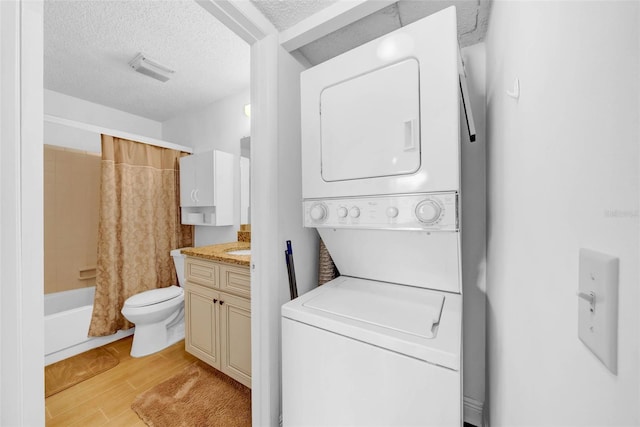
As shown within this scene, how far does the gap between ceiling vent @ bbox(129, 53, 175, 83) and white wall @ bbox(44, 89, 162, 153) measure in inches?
47.1

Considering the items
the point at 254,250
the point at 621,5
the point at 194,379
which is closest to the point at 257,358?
the point at 254,250

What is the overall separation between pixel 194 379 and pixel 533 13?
2970mm

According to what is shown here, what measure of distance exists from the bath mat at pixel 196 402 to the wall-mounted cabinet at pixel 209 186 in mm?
1584

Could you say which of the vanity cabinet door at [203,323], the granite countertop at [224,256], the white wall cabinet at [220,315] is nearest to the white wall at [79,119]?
the granite countertop at [224,256]

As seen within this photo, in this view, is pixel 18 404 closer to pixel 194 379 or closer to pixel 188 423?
pixel 188 423

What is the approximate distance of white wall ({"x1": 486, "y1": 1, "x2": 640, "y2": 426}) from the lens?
314 millimetres

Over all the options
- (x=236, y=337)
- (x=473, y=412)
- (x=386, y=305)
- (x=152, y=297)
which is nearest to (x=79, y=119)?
(x=152, y=297)

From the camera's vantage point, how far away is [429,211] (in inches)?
41.2

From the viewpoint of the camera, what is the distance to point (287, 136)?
1.61m

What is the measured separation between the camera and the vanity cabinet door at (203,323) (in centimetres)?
211

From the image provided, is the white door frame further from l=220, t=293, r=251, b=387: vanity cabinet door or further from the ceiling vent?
the ceiling vent

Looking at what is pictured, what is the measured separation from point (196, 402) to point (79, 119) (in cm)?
349

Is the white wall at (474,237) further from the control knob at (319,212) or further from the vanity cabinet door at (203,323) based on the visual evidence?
the vanity cabinet door at (203,323)

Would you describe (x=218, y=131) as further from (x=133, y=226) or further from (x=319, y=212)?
(x=319, y=212)
